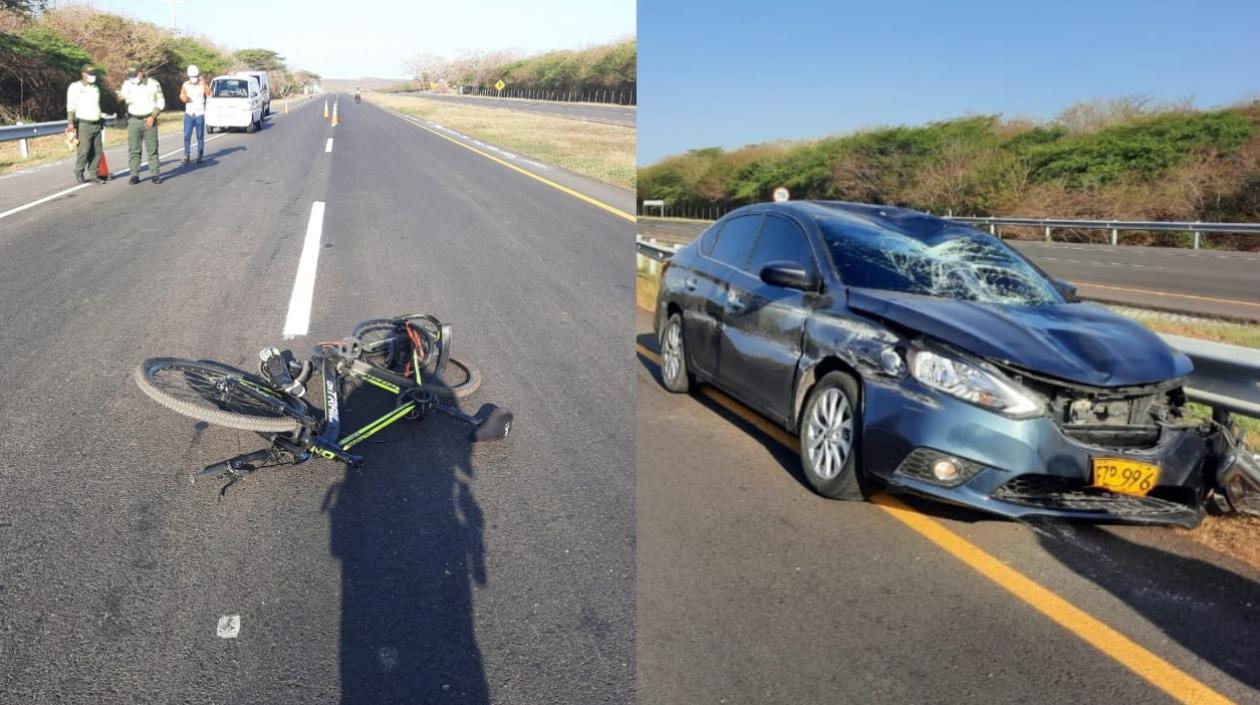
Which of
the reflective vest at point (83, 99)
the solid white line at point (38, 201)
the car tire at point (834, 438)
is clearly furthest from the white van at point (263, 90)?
the car tire at point (834, 438)

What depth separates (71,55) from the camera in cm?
4031

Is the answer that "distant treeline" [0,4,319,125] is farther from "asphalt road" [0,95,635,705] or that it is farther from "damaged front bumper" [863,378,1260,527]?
"damaged front bumper" [863,378,1260,527]

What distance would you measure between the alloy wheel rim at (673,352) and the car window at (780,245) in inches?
38.0

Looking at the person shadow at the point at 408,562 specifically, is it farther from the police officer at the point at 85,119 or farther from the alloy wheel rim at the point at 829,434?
the police officer at the point at 85,119

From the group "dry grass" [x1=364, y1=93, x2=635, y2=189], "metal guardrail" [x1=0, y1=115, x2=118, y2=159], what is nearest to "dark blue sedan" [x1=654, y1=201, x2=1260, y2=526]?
"dry grass" [x1=364, y1=93, x2=635, y2=189]

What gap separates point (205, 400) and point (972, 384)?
351cm

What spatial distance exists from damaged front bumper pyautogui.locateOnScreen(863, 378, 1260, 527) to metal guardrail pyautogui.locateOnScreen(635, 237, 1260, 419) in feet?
2.02

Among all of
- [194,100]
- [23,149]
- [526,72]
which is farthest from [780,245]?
[526,72]

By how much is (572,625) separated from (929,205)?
611 inches

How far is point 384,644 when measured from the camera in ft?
11.8

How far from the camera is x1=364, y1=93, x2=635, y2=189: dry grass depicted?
25534 mm

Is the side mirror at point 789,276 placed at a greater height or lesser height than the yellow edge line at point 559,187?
lesser

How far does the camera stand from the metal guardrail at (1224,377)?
529cm

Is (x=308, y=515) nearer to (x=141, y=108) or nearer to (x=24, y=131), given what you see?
(x=141, y=108)
